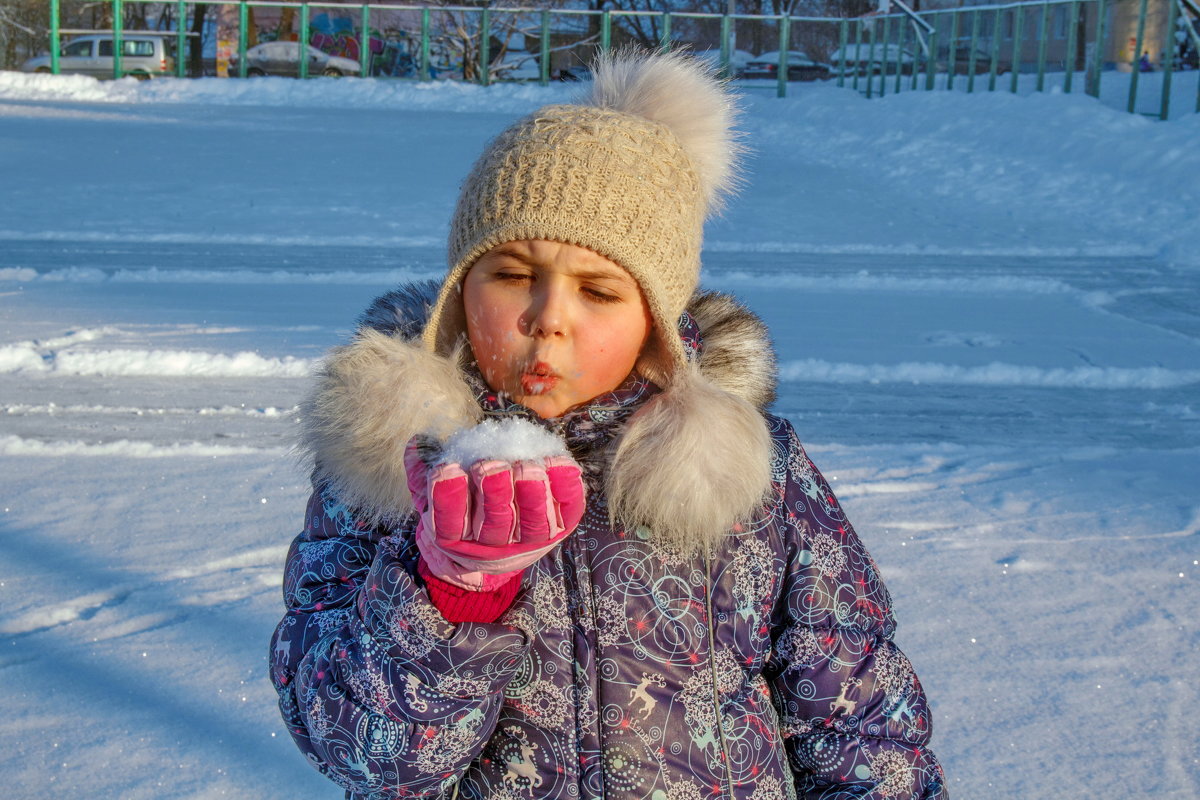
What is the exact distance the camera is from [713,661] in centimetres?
128

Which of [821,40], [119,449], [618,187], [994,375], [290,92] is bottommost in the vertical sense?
[119,449]

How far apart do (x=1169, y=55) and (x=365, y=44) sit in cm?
1458

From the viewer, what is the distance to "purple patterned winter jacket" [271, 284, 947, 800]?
3.68 ft

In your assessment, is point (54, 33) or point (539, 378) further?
point (54, 33)

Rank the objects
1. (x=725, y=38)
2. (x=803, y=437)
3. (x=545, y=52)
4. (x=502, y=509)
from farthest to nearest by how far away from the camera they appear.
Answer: (x=545, y=52) < (x=725, y=38) < (x=803, y=437) < (x=502, y=509)

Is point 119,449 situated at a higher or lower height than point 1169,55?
lower

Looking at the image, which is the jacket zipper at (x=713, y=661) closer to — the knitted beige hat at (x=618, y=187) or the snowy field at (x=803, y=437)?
the knitted beige hat at (x=618, y=187)

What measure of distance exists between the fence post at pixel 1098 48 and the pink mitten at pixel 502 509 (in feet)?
50.2

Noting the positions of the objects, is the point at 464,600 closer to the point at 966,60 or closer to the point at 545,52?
the point at 966,60

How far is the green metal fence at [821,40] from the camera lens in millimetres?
14695

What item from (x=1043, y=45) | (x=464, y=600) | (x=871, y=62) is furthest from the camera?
(x=871, y=62)

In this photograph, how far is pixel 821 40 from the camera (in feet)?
86.3

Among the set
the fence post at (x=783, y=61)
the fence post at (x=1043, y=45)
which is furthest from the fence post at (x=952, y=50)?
the fence post at (x=783, y=61)

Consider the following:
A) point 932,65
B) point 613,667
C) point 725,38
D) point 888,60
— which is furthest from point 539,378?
point 725,38
